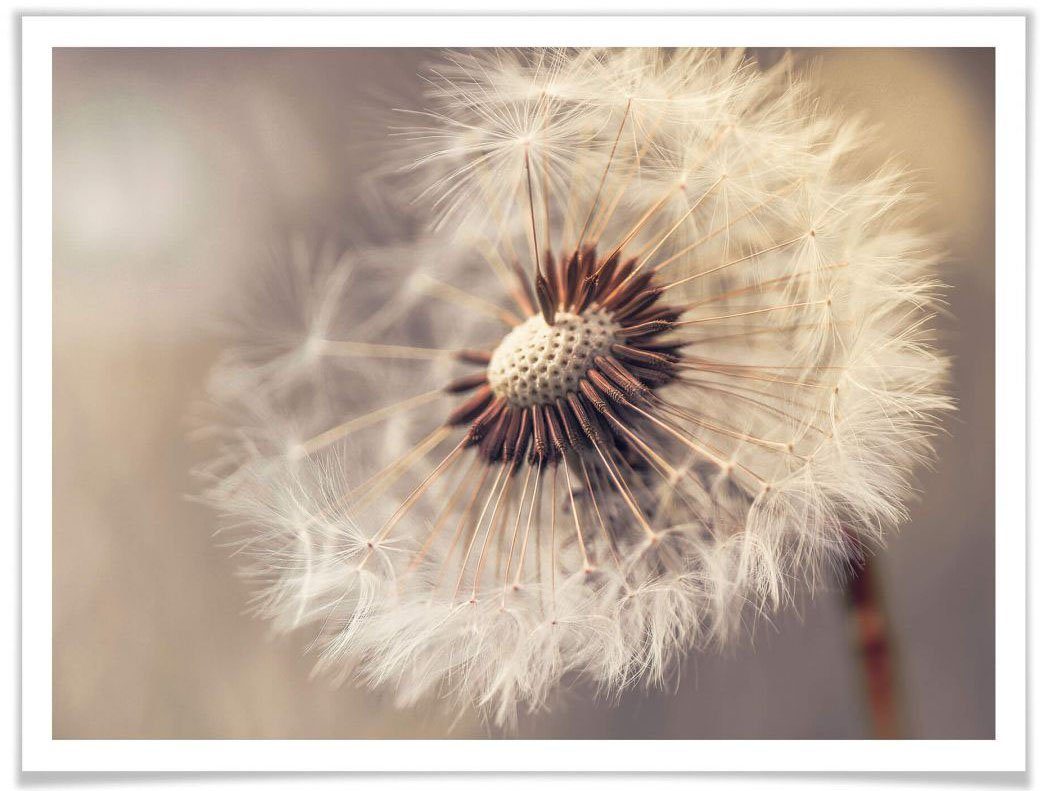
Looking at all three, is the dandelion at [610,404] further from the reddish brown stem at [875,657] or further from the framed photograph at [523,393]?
the reddish brown stem at [875,657]

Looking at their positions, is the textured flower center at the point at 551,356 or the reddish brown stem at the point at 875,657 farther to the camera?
the reddish brown stem at the point at 875,657

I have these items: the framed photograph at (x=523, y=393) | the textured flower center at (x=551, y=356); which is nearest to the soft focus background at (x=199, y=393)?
the framed photograph at (x=523, y=393)

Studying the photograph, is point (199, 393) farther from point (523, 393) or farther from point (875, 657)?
point (875, 657)

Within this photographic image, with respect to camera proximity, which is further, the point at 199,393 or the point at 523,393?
the point at 199,393

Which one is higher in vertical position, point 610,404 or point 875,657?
point 610,404

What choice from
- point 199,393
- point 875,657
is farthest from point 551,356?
point 875,657

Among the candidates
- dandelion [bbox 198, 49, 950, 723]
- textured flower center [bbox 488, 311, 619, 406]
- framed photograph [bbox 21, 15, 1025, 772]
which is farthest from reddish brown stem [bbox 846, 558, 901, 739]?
textured flower center [bbox 488, 311, 619, 406]
